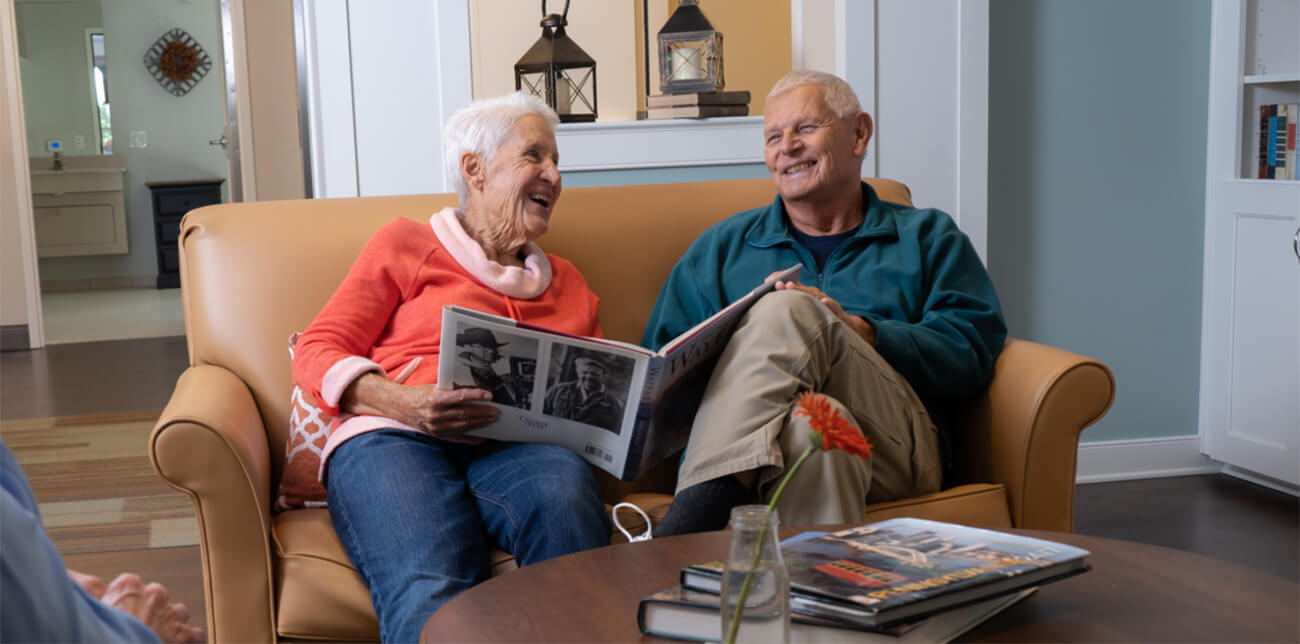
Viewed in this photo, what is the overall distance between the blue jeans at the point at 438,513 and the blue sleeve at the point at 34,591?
2.75 feet

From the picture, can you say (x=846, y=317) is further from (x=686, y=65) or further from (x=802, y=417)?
(x=686, y=65)

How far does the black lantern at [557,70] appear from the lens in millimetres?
2754

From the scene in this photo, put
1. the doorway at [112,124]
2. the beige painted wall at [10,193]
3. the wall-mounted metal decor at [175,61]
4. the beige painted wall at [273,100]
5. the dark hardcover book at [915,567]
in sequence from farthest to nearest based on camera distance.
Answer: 1. the wall-mounted metal decor at [175,61]
2. the doorway at [112,124]
3. the beige painted wall at [273,100]
4. the beige painted wall at [10,193]
5. the dark hardcover book at [915,567]

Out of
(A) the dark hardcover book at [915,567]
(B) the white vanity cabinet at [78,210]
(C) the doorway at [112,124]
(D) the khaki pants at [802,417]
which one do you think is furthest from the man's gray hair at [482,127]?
(B) the white vanity cabinet at [78,210]

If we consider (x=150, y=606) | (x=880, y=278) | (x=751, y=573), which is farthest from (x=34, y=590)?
(x=880, y=278)

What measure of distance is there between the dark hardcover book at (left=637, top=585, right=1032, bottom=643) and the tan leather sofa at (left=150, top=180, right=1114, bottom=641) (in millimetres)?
649

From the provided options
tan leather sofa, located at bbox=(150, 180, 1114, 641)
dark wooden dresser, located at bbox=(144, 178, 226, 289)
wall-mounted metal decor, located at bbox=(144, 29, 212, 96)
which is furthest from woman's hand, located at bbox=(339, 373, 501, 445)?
wall-mounted metal decor, located at bbox=(144, 29, 212, 96)

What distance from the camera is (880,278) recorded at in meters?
2.07

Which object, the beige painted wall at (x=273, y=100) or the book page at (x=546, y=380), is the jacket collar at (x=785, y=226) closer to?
the book page at (x=546, y=380)

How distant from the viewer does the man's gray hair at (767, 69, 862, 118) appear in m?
2.16

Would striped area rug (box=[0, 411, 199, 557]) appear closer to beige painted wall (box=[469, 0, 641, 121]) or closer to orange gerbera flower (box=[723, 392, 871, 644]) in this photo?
beige painted wall (box=[469, 0, 641, 121])

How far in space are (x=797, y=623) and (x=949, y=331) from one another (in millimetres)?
1064

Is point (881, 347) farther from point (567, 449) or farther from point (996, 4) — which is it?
point (996, 4)

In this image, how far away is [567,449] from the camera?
5.70 ft
